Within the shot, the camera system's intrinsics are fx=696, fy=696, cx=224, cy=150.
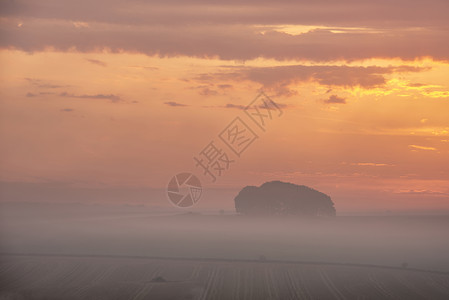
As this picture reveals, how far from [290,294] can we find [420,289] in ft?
83.9

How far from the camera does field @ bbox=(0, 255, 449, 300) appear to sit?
11681 centimetres

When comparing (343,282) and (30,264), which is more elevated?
(30,264)

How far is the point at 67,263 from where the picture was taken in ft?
503

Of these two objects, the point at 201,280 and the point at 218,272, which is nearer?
the point at 201,280

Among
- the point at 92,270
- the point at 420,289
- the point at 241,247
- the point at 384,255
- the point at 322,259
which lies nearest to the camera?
the point at 420,289

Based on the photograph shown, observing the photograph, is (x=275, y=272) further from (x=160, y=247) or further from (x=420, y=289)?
(x=160, y=247)

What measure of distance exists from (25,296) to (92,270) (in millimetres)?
35692

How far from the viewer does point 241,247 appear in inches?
7726

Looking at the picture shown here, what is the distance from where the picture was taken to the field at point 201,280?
116812 millimetres

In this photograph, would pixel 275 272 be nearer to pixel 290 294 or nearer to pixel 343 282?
pixel 343 282

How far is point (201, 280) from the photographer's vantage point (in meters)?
131

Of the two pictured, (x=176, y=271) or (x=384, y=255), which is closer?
(x=176, y=271)

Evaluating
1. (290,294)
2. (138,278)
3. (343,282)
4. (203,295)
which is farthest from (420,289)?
(138,278)

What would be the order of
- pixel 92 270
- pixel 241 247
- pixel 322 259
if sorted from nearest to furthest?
pixel 92 270 → pixel 322 259 → pixel 241 247
